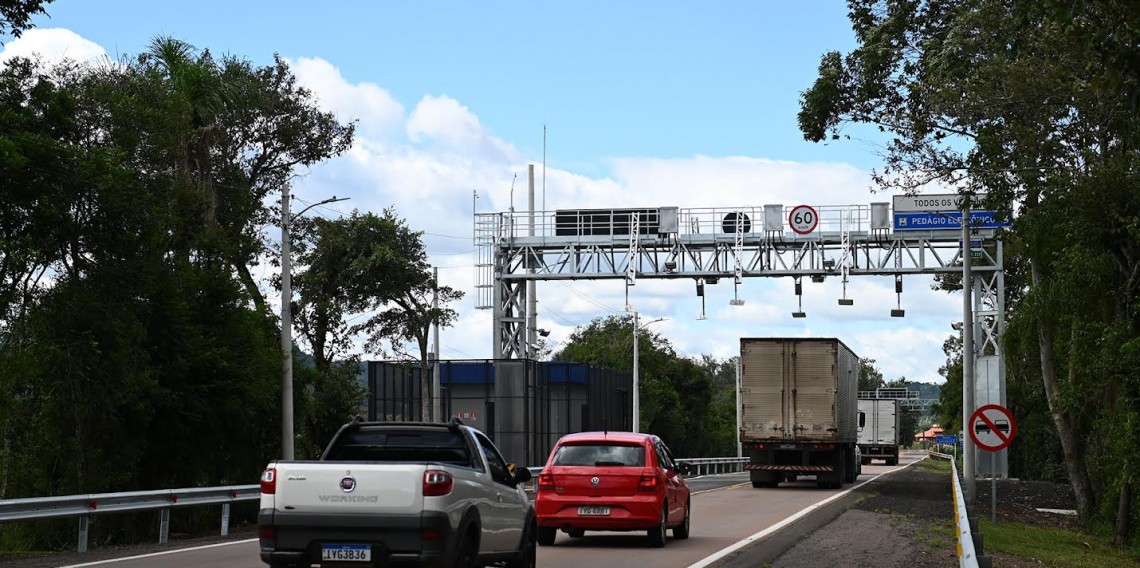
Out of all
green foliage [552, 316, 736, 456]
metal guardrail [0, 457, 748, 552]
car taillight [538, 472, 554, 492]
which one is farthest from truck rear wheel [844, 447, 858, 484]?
green foliage [552, 316, 736, 456]

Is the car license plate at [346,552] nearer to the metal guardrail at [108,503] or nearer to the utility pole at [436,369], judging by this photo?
the metal guardrail at [108,503]

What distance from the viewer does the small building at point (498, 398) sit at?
53.1m

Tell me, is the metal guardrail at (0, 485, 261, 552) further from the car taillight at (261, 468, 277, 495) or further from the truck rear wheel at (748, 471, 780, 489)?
the truck rear wheel at (748, 471, 780, 489)

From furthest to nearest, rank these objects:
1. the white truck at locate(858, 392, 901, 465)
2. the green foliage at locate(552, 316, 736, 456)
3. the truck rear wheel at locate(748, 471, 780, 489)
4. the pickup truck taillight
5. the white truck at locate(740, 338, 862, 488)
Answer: the green foliage at locate(552, 316, 736, 456)
the white truck at locate(858, 392, 901, 465)
the truck rear wheel at locate(748, 471, 780, 489)
the white truck at locate(740, 338, 862, 488)
the pickup truck taillight

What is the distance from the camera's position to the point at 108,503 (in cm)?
1977

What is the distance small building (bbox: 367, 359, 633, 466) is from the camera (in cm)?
5306

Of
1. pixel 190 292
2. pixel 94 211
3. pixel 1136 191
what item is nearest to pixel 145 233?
pixel 94 211

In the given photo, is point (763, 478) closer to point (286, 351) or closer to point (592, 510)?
point (286, 351)

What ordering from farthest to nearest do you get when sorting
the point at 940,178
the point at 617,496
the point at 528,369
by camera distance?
the point at 528,369
the point at 940,178
the point at 617,496

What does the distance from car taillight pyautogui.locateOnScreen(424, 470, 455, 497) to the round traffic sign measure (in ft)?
47.8

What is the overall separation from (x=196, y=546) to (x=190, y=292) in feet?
37.1

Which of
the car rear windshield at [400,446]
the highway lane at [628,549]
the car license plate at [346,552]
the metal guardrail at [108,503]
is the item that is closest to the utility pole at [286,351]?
the metal guardrail at [108,503]

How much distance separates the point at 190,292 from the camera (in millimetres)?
30062

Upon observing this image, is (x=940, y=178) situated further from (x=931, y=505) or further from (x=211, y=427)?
(x=211, y=427)
